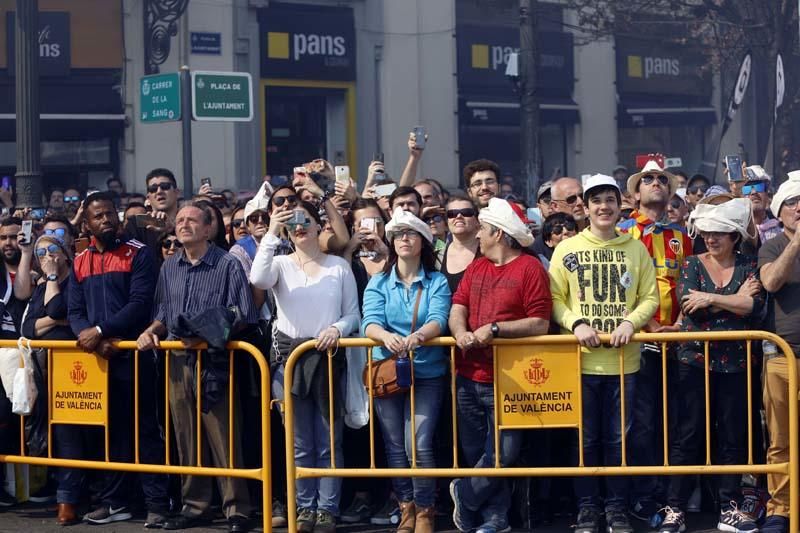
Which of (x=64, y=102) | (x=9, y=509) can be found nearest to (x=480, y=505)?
(x=9, y=509)

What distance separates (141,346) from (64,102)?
12.9m

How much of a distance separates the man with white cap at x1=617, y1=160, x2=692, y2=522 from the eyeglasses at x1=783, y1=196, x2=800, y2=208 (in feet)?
2.38

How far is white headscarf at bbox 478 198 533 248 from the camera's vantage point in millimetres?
7453

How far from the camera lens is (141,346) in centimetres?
794

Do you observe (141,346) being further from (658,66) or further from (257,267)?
(658,66)

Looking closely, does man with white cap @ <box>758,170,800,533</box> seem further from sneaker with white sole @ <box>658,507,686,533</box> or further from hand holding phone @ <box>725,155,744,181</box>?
hand holding phone @ <box>725,155,744,181</box>

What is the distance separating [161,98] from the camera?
13.2 meters

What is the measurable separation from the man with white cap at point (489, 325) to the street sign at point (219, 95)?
5.93 m

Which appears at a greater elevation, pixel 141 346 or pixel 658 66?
pixel 658 66

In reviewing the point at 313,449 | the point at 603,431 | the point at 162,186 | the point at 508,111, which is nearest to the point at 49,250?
the point at 162,186

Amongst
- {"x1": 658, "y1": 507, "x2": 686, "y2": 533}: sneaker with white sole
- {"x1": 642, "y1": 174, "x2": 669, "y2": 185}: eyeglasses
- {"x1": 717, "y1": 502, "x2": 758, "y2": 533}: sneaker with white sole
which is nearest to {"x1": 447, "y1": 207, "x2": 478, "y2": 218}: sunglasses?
{"x1": 642, "y1": 174, "x2": 669, "y2": 185}: eyeglasses

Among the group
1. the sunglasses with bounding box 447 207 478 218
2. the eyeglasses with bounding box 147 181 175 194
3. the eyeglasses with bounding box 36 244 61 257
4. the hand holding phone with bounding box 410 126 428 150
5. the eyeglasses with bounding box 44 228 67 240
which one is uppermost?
the hand holding phone with bounding box 410 126 428 150

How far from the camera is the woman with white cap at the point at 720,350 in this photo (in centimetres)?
753

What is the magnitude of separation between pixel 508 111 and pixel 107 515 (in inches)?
716
